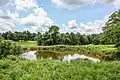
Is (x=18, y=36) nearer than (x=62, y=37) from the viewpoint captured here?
No

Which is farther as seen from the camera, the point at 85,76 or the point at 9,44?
the point at 9,44

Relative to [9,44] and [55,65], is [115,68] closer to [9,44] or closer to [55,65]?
[55,65]

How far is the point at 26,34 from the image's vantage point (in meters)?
139

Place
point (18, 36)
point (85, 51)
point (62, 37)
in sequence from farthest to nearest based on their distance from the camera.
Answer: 1. point (18, 36)
2. point (62, 37)
3. point (85, 51)

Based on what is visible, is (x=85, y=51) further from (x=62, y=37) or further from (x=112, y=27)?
(x=62, y=37)

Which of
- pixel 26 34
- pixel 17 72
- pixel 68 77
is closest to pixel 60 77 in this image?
pixel 68 77

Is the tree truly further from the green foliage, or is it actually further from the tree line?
the green foliage

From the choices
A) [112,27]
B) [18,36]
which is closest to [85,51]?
[112,27]

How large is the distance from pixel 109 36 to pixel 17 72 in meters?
34.3

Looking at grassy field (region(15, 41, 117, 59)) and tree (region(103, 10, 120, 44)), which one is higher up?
tree (region(103, 10, 120, 44))

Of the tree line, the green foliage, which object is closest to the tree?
the tree line

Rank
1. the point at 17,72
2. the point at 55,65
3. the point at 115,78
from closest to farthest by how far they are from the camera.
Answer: the point at 115,78
the point at 17,72
the point at 55,65

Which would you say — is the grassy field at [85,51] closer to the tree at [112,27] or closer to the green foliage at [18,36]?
the tree at [112,27]

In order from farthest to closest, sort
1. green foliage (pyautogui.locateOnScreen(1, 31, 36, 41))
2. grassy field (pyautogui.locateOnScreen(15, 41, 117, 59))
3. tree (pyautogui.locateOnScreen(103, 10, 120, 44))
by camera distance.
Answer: green foliage (pyautogui.locateOnScreen(1, 31, 36, 41)), grassy field (pyautogui.locateOnScreen(15, 41, 117, 59)), tree (pyautogui.locateOnScreen(103, 10, 120, 44))
